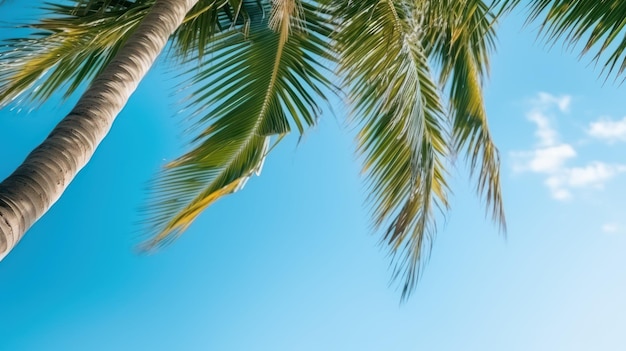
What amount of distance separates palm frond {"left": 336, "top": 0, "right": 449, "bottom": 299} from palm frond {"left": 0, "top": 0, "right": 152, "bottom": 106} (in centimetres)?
166

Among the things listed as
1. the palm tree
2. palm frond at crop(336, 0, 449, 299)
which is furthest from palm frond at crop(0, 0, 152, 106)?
palm frond at crop(336, 0, 449, 299)

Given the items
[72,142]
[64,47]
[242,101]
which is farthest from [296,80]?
[72,142]

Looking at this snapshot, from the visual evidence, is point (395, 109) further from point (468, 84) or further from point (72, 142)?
point (72, 142)

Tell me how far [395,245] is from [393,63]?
1.25m

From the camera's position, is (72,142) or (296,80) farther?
(296,80)

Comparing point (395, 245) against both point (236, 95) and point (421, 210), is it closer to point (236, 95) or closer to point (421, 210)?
point (421, 210)

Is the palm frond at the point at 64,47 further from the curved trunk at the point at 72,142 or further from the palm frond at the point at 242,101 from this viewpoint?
the curved trunk at the point at 72,142

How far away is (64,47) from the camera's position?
537cm

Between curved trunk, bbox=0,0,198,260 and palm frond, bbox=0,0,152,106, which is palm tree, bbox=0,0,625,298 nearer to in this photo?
palm frond, bbox=0,0,152,106

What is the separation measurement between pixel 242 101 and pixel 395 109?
47.8 inches

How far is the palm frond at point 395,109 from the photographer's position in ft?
15.3

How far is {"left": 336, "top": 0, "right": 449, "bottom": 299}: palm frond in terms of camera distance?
468 cm

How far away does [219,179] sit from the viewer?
18.8 ft

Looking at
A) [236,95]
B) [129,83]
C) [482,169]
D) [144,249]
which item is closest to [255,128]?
[236,95]
